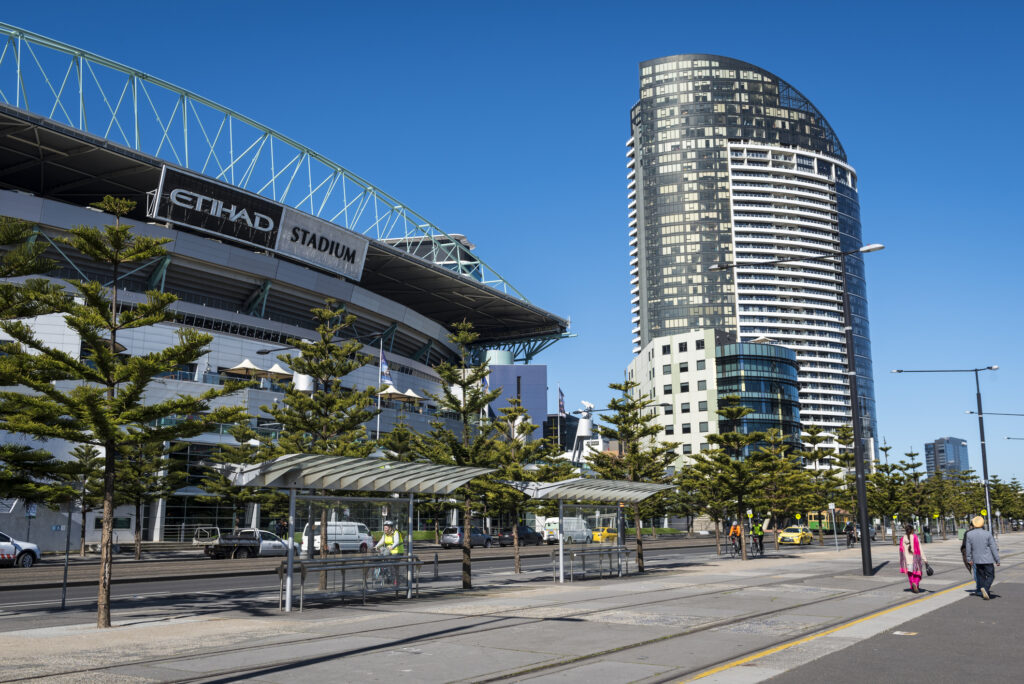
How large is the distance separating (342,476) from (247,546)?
2715cm

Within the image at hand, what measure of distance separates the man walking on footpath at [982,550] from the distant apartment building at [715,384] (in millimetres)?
104547

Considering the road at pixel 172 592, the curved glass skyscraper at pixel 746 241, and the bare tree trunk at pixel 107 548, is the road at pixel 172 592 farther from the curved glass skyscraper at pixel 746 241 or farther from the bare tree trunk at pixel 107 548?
the curved glass skyscraper at pixel 746 241

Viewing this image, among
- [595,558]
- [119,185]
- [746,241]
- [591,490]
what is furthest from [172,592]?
[746,241]

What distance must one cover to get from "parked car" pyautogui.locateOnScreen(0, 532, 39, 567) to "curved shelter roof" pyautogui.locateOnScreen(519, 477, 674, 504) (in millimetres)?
23303

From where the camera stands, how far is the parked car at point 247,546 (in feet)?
138

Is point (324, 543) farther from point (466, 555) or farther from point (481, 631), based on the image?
point (481, 631)

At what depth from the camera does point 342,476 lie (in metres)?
18.8

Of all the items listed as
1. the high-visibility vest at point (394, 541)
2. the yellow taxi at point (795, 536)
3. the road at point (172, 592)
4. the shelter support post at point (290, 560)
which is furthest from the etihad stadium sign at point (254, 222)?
the shelter support post at point (290, 560)

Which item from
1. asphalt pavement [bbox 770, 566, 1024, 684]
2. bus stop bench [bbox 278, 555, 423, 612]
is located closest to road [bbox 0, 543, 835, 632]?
bus stop bench [bbox 278, 555, 423, 612]

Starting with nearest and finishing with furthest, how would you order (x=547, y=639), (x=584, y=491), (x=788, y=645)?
(x=788, y=645), (x=547, y=639), (x=584, y=491)

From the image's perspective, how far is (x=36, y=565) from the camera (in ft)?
119

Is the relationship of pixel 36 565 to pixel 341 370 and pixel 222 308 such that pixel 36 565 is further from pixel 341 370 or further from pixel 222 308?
pixel 222 308

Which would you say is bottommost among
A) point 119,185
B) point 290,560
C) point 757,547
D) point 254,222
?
point 757,547

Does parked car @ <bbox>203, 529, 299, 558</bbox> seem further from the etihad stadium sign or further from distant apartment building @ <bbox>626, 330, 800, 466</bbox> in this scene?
distant apartment building @ <bbox>626, 330, 800, 466</bbox>
